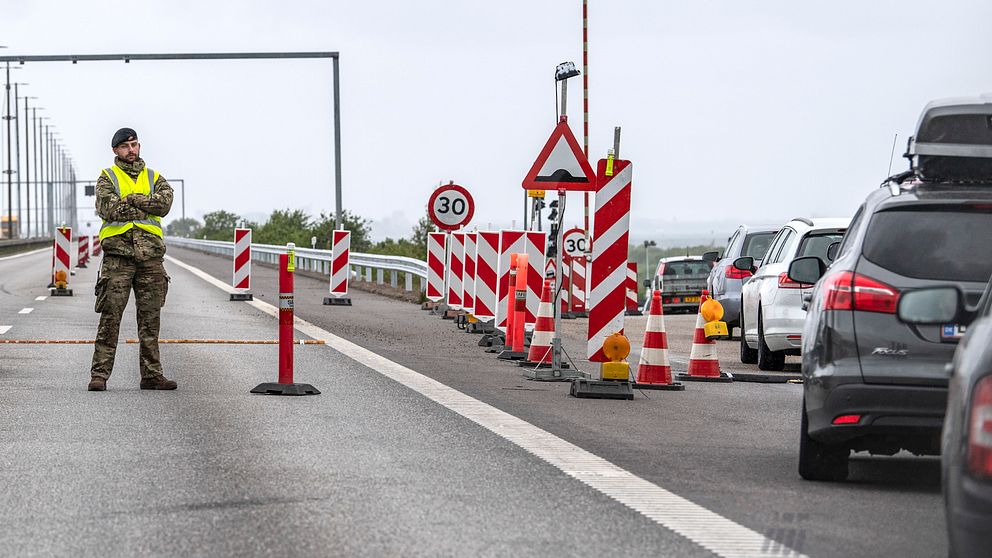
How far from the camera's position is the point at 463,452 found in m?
8.80

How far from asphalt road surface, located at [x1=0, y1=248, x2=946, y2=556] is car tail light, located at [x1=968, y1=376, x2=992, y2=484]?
5.24ft

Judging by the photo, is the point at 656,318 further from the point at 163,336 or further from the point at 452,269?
the point at 452,269

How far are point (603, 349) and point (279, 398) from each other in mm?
2675

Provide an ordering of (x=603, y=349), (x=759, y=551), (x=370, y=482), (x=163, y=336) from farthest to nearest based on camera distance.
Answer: (x=163, y=336) < (x=603, y=349) < (x=370, y=482) < (x=759, y=551)

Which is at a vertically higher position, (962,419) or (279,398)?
(962,419)

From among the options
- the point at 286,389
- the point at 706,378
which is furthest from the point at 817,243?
the point at 286,389

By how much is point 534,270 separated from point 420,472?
11339mm

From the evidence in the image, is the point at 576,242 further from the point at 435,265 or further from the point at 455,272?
the point at 455,272

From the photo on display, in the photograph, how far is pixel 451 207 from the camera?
931 inches

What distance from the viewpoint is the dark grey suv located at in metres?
7.40

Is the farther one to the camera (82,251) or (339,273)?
(82,251)

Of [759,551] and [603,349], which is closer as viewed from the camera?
[759,551]

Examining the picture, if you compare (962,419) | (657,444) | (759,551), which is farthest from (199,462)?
(962,419)

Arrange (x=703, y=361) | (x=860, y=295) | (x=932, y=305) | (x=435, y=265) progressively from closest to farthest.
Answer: (x=932, y=305), (x=860, y=295), (x=703, y=361), (x=435, y=265)
